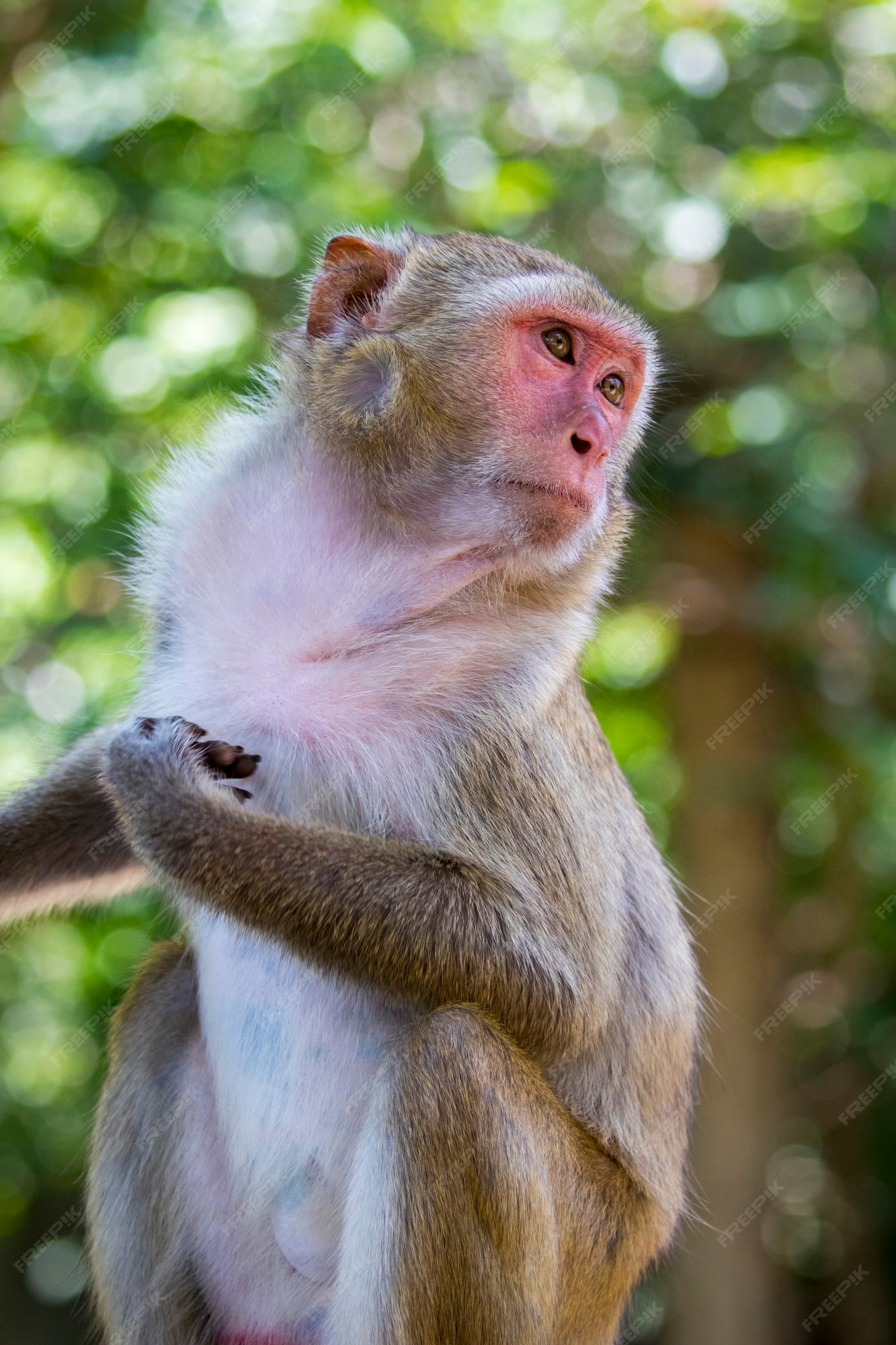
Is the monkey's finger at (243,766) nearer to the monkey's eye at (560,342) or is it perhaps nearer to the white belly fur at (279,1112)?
the white belly fur at (279,1112)

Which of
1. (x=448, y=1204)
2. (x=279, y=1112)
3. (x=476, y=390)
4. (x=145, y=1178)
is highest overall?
(x=476, y=390)

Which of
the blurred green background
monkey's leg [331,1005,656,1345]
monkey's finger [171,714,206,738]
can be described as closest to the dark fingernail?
monkey's finger [171,714,206,738]

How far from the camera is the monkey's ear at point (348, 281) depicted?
393cm

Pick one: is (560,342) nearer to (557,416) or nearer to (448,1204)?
(557,416)

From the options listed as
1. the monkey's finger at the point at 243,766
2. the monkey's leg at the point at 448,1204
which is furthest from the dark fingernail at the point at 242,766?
the monkey's leg at the point at 448,1204

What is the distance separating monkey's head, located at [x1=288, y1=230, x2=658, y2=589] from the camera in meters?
3.55

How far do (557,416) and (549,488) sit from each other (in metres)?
0.22

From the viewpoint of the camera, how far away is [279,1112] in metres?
3.28

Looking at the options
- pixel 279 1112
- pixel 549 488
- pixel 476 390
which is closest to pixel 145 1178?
pixel 279 1112

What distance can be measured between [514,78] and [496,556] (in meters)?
4.59

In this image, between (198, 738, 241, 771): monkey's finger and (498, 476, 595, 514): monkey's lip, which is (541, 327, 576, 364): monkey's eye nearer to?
(498, 476, 595, 514): monkey's lip

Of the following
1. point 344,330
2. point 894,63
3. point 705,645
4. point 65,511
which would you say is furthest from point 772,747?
point 344,330

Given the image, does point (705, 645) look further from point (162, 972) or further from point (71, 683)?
point (162, 972)

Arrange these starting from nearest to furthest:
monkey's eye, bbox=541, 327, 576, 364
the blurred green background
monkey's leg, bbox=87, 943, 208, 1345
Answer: monkey's leg, bbox=87, 943, 208, 1345
monkey's eye, bbox=541, 327, 576, 364
the blurred green background
